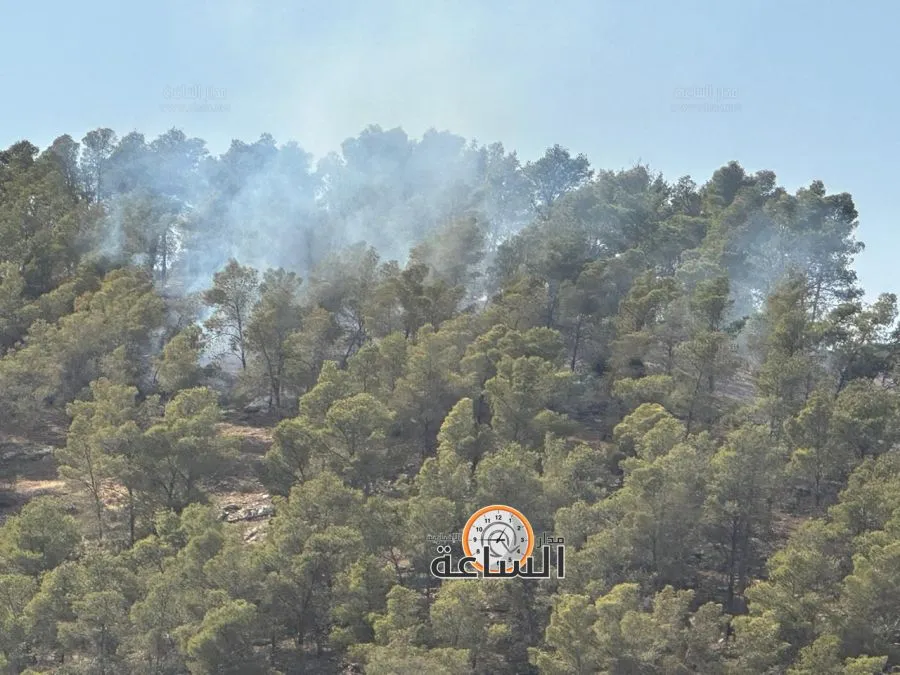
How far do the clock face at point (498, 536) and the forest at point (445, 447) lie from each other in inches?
41.1

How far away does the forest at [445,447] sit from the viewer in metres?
30.8

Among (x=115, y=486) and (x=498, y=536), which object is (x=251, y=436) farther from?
(x=498, y=536)

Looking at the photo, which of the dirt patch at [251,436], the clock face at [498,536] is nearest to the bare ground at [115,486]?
the dirt patch at [251,436]

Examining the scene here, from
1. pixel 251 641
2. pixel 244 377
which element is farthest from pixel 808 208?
pixel 251 641

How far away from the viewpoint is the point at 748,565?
3791cm

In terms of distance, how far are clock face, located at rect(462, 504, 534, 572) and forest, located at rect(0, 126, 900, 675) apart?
1.05 meters

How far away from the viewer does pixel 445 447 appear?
39.6 m

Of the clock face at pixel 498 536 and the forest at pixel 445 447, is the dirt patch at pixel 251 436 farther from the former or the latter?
the clock face at pixel 498 536

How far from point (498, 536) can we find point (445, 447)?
20.3 ft

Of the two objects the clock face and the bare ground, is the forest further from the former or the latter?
the clock face

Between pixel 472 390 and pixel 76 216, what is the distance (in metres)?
37.2

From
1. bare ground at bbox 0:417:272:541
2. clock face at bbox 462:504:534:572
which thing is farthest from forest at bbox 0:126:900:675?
clock face at bbox 462:504:534:572

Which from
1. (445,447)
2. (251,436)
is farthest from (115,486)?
(445,447)

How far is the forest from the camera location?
30750 mm
